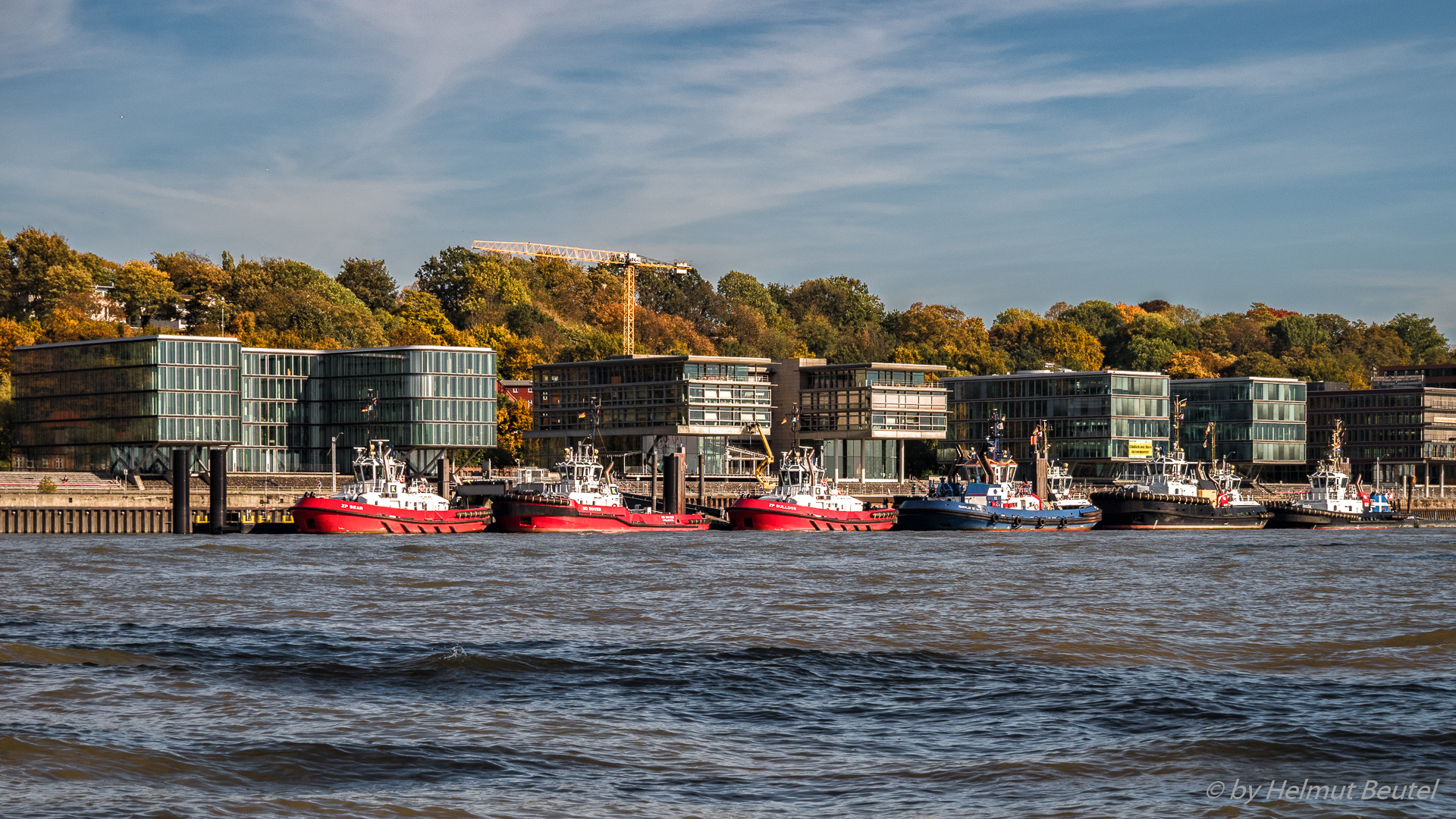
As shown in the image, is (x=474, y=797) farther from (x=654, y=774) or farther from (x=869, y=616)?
(x=869, y=616)

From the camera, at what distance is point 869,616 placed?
130 feet

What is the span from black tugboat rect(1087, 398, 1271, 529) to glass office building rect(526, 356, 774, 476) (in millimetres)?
44786

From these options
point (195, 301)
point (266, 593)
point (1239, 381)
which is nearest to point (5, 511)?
point (266, 593)

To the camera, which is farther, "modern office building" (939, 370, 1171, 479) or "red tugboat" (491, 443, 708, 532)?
"modern office building" (939, 370, 1171, 479)

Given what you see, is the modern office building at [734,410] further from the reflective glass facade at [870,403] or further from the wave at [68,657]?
the wave at [68,657]

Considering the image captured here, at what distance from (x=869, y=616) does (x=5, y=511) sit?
77.8 m

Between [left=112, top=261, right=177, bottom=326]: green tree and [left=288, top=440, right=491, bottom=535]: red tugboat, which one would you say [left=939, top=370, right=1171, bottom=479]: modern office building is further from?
[left=112, top=261, right=177, bottom=326]: green tree

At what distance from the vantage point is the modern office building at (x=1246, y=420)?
7151 inches

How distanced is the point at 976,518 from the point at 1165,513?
1580 centimetres

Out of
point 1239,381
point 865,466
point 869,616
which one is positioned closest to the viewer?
point 869,616

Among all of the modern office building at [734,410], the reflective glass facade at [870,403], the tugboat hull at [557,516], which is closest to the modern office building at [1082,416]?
the reflective glass facade at [870,403]

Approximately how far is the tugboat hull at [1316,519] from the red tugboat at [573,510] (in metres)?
49.6

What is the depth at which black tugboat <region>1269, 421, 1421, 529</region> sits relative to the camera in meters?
123

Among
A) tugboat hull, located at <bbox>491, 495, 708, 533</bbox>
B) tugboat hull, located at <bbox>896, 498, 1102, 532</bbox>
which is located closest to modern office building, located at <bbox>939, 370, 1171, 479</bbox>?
tugboat hull, located at <bbox>896, 498, 1102, 532</bbox>
